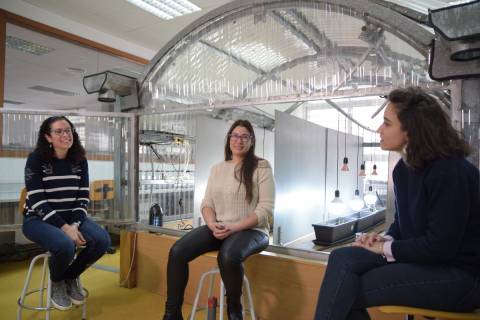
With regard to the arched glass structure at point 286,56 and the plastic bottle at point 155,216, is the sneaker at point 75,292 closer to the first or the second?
the plastic bottle at point 155,216

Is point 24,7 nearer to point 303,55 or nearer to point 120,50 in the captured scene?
point 120,50

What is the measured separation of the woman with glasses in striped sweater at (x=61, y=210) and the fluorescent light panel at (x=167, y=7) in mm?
2106

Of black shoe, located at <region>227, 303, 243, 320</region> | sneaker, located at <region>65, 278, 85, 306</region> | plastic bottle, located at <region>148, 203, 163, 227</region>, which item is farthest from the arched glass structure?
sneaker, located at <region>65, 278, 85, 306</region>

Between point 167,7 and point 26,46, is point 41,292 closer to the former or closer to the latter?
point 167,7

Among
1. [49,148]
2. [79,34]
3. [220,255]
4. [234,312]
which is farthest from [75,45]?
[234,312]

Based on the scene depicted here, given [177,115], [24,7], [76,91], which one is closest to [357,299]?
[177,115]

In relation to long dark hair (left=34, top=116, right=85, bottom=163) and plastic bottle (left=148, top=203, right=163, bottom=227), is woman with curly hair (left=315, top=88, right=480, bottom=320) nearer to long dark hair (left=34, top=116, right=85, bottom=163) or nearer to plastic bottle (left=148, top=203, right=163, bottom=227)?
long dark hair (left=34, top=116, right=85, bottom=163)

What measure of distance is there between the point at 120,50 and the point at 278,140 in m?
2.88

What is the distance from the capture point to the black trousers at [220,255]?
160cm

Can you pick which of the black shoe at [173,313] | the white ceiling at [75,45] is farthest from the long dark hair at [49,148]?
the black shoe at [173,313]

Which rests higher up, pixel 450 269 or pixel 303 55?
pixel 303 55

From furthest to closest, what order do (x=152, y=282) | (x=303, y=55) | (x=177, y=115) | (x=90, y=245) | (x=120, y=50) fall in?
(x=120, y=50), (x=177, y=115), (x=152, y=282), (x=303, y=55), (x=90, y=245)

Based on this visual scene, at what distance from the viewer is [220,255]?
163 centimetres

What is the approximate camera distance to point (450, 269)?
42.1 inches
